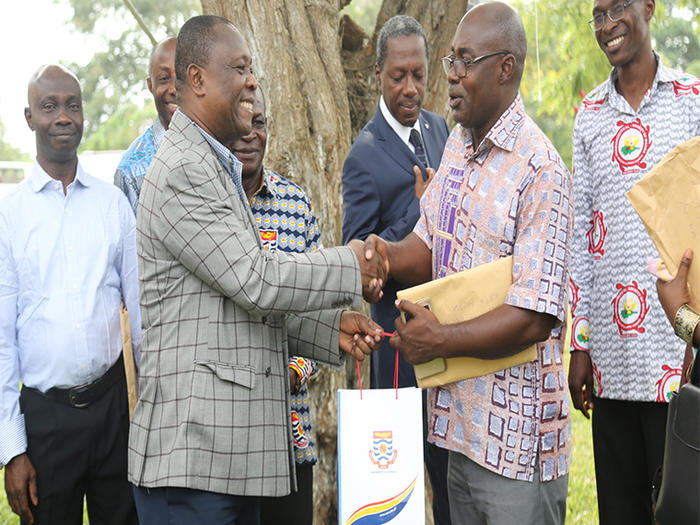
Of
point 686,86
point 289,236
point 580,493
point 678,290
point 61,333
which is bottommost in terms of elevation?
point 580,493

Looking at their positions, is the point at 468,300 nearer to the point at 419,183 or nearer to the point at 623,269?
the point at 623,269

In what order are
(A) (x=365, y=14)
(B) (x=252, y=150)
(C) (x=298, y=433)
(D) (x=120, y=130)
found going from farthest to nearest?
1. (A) (x=365, y=14)
2. (D) (x=120, y=130)
3. (B) (x=252, y=150)
4. (C) (x=298, y=433)

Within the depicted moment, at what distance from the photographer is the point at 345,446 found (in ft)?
8.86

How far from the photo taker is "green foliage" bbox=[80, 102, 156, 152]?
87.9 ft

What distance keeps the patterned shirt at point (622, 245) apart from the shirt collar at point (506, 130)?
95cm

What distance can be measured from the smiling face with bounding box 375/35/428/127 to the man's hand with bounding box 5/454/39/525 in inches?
99.1

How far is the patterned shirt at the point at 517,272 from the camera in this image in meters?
2.67

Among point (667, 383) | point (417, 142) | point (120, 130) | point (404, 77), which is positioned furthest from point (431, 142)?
point (120, 130)

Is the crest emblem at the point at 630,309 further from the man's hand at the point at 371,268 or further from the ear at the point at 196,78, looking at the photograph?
the ear at the point at 196,78

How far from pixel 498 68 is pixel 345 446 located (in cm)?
146

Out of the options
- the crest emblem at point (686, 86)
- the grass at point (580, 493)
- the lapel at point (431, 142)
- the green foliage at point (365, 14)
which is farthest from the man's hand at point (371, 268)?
the green foliage at point (365, 14)

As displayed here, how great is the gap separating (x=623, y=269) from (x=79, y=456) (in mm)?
2610

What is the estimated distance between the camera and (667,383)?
341 centimetres

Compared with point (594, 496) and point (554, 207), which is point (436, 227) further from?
point (594, 496)
